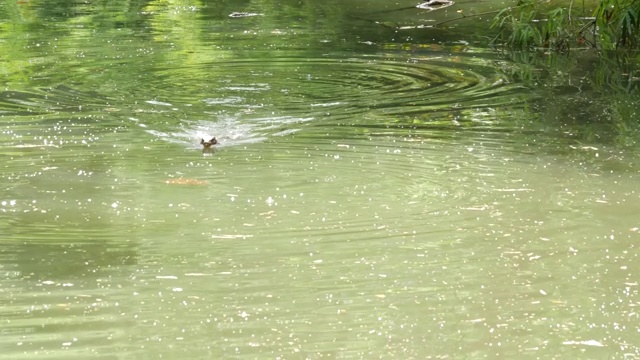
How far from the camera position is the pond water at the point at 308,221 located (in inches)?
145

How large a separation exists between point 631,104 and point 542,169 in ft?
7.22

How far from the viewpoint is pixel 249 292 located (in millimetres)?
4027

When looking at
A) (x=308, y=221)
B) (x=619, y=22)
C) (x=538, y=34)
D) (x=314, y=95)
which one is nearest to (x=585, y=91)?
(x=619, y=22)

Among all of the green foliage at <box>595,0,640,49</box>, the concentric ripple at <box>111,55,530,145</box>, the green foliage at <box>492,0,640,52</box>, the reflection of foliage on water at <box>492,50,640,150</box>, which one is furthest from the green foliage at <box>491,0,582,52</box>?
the concentric ripple at <box>111,55,530,145</box>

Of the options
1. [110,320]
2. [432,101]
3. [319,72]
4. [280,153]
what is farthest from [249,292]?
[319,72]

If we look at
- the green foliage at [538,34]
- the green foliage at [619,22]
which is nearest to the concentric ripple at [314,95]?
the green foliage at [538,34]

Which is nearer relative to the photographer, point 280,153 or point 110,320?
point 110,320

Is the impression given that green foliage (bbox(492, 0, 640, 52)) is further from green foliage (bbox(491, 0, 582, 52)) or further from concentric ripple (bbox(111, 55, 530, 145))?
concentric ripple (bbox(111, 55, 530, 145))

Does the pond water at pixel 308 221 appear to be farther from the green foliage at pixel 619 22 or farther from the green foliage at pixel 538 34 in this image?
the green foliage at pixel 538 34

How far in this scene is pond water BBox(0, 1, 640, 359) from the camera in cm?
368

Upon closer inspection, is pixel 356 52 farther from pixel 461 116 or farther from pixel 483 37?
pixel 461 116

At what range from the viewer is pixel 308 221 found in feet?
15.8

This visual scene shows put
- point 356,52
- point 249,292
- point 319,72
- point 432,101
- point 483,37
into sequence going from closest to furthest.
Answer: point 249,292 → point 432,101 → point 319,72 → point 356,52 → point 483,37

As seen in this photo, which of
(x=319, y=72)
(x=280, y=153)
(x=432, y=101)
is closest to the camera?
(x=280, y=153)
